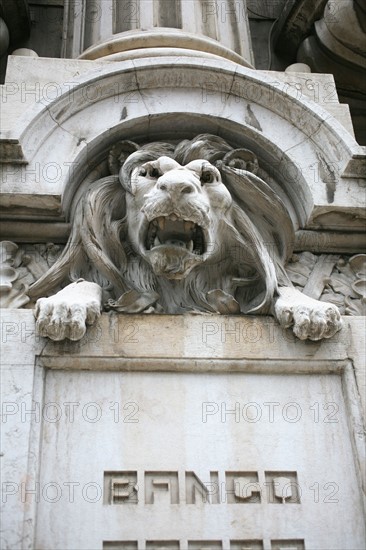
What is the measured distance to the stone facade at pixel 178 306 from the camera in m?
4.04

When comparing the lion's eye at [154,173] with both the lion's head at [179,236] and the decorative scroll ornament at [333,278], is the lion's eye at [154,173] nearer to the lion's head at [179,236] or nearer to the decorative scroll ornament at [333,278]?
the lion's head at [179,236]

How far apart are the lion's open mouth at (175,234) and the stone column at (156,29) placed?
5.37 ft

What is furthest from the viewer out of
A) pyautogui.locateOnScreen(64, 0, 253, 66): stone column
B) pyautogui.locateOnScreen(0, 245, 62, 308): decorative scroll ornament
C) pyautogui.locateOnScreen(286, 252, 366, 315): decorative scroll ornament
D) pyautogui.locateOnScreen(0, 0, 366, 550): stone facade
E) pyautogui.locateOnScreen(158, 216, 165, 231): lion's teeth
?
pyautogui.locateOnScreen(64, 0, 253, 66): stone column

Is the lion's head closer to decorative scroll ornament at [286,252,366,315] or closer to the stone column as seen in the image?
decorative scroll ornament at [286,252,366,315]

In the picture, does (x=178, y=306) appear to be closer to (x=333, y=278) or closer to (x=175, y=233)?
(x=175, y=233)

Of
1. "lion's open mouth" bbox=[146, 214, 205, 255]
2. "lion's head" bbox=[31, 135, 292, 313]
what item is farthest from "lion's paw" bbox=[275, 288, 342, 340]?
"lion's open mouth" bbox=[146, 214, 205, 255]

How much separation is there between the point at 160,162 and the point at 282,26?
314cm

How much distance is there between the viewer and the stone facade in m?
4.04

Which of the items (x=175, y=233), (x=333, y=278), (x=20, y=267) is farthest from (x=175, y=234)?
(x=333, y=278)

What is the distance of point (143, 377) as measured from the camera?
441 centimetres

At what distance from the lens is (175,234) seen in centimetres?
467

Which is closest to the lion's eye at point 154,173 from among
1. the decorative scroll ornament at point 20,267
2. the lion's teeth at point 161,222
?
the lion's teeth at point 161,222

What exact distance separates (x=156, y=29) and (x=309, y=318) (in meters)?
2.81

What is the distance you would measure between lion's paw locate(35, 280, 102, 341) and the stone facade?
0.04 feet
